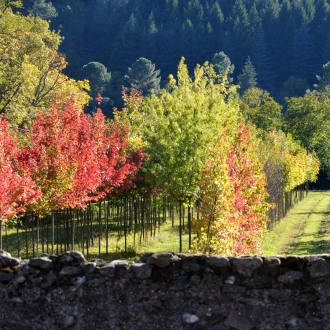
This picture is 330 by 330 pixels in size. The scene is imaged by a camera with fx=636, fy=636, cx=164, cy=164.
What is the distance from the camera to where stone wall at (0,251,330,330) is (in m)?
8.93

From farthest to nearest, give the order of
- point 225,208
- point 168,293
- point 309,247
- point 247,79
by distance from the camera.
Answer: point 247,79 < point 309,247 < point 225,208 < point 168,293

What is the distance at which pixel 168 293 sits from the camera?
9109mm

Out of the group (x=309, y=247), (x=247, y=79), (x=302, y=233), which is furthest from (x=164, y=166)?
(x=247, y=79)

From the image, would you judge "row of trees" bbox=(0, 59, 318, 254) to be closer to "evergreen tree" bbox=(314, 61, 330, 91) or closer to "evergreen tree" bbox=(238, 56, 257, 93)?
"evergreen tree" bbox=(314, 61, 330, 91)

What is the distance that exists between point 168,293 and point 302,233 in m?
36.8

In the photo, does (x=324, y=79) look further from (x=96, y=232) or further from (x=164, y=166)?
(x=164, y=166)

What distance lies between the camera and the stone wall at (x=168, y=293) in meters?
8.93

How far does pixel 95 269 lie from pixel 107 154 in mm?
21386

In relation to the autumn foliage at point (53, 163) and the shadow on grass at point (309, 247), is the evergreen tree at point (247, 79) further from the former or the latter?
the autumn foliage at point (53, 163)

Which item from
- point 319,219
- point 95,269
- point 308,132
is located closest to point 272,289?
point 95,269

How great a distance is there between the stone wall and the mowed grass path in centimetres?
2402

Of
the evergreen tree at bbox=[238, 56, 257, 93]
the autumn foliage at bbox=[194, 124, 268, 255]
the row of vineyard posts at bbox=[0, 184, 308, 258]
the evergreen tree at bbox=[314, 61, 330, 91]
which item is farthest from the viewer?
the evergreen tree at bbox=[238, 56, 257, 93]

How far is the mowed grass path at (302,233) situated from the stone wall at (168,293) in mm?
24017

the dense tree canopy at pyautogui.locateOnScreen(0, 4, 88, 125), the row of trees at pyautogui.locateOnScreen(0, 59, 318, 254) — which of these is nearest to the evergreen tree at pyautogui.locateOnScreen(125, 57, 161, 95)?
the dense tree canopy at pyautogui.locateOnScreen(0, 4, 88, 125)
